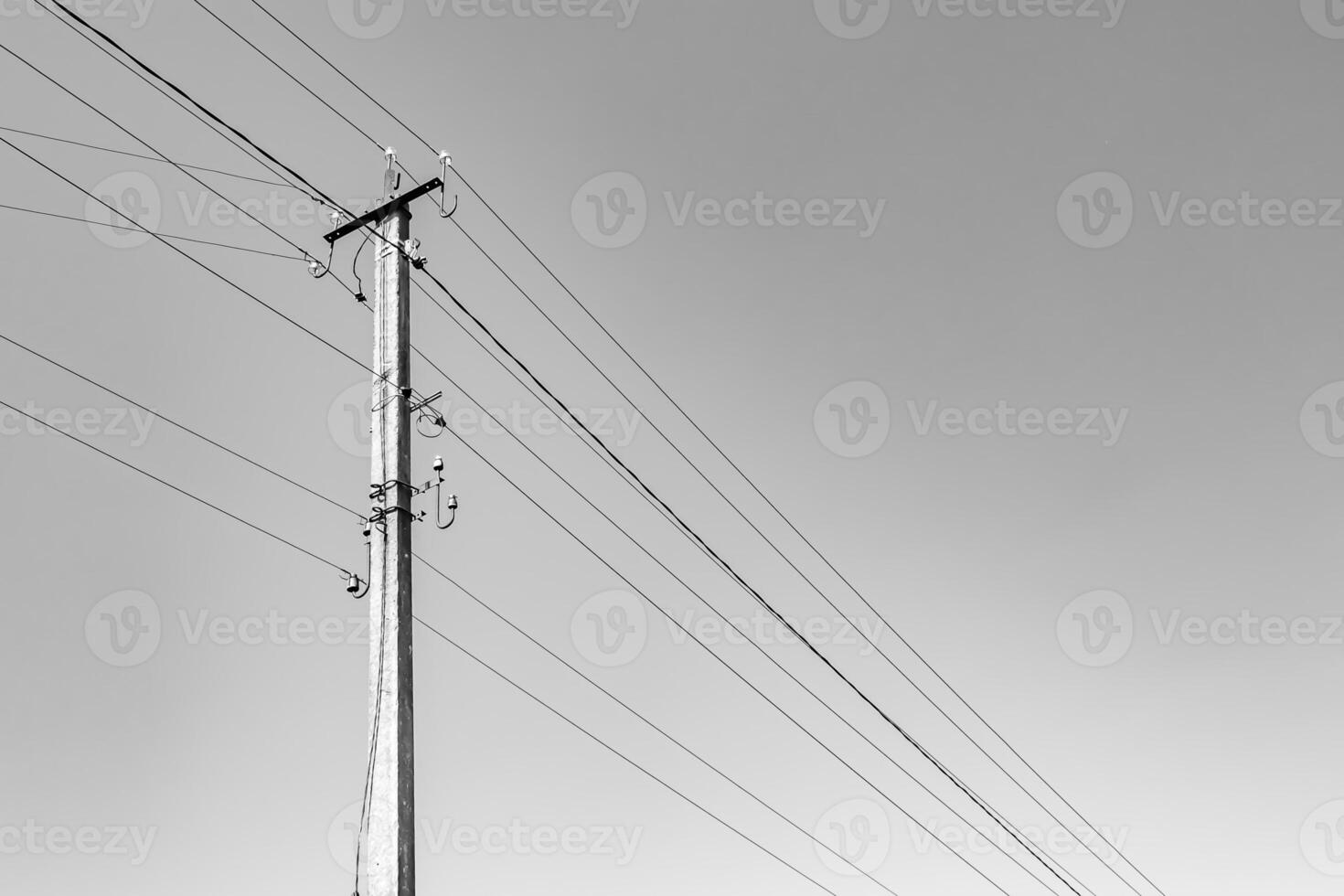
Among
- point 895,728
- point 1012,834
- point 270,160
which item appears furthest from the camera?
point 1012,834

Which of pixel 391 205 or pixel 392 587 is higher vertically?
pixel 391 205

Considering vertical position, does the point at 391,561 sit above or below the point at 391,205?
below

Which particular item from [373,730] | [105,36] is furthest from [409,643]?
[105,36]

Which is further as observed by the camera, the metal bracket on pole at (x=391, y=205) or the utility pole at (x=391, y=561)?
the metal bracket on pole at (x=391, y=205)

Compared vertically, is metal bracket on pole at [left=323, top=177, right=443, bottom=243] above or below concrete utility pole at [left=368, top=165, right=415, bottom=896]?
above

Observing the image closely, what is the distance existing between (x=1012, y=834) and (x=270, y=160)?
18.1m

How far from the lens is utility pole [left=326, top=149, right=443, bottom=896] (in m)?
10.4

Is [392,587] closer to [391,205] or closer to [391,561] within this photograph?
[391,561]

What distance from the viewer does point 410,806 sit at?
10.5 meters

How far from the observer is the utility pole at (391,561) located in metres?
10.4

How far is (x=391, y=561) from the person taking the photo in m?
11.5

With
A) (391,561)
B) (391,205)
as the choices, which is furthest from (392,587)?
(391,205)

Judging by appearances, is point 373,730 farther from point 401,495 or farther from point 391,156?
point 391,156

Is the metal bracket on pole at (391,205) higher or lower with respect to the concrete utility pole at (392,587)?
higher
